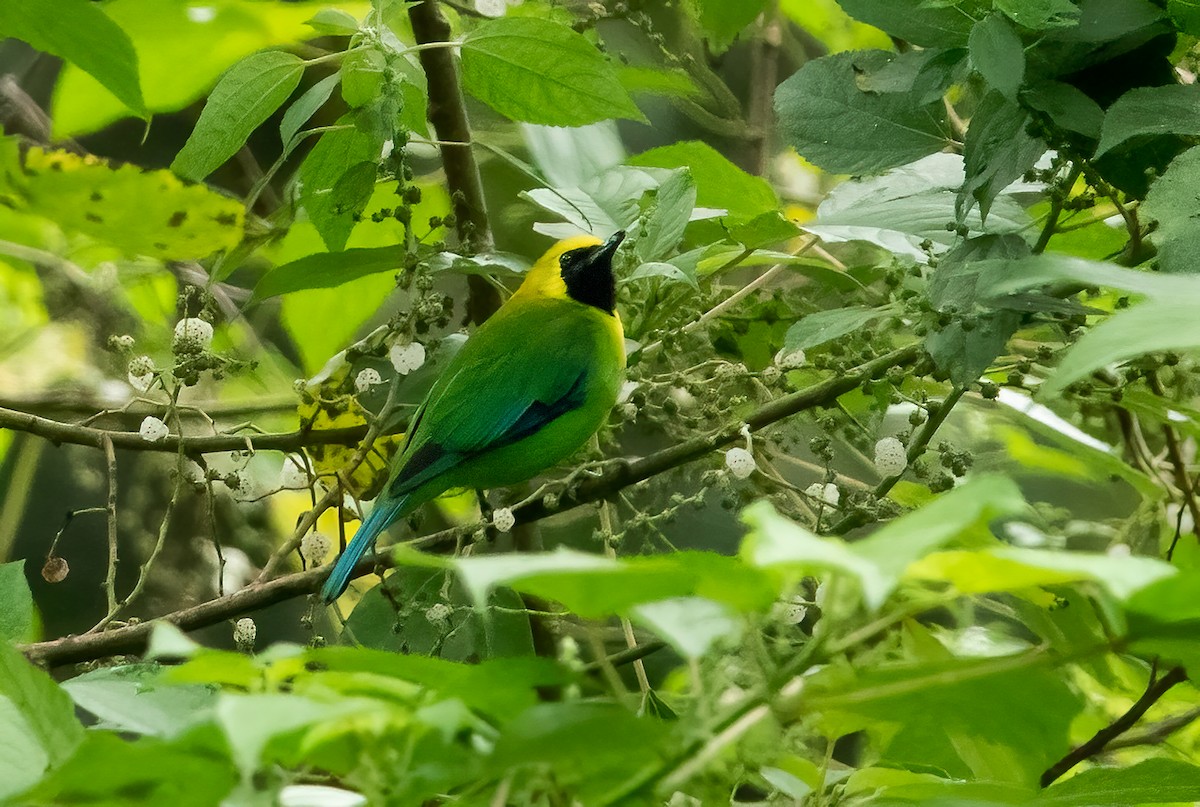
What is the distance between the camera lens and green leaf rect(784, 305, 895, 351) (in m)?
0.86

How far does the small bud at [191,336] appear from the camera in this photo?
3.34 ft

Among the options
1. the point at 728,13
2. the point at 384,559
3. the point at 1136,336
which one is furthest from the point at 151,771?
the point at 728,13

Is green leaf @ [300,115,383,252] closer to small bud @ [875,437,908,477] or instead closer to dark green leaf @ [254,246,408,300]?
dark green leaf @ [254,246,408,300]

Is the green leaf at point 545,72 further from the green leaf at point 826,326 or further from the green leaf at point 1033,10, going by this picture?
the green leaf at point 1033,10

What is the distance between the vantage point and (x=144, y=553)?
1743 mm

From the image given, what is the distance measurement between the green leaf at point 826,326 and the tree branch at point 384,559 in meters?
0.04

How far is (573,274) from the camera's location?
4.99 ft

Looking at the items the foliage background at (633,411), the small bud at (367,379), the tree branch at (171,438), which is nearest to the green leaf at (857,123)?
the foliage background at (633,411)

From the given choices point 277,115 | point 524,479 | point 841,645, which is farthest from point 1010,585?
point 277,115

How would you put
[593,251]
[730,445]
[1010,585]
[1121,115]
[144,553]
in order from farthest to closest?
[144,553]
[593,251]
[730,445]
[1121,115]
[1010,585]

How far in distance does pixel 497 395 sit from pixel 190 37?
0.60 m

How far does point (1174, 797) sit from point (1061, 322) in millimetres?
401

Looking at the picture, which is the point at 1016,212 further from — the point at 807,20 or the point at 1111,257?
the point at 807,20

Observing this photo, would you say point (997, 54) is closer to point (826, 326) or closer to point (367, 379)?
point (826, 326)
